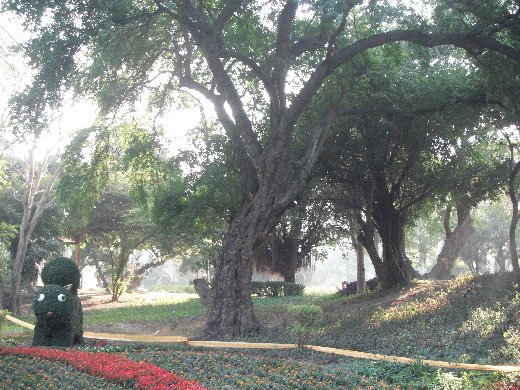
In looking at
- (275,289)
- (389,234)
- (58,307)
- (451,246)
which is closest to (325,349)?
(58,307)

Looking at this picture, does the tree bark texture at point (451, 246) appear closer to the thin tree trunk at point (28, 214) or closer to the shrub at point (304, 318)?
the shrub at point (304, 318)

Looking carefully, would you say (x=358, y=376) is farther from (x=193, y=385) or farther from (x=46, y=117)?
(x=46, y=117)

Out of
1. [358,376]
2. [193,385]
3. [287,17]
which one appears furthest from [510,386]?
[287,17]

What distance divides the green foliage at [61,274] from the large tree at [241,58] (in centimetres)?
315

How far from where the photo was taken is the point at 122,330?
18484 millimetres

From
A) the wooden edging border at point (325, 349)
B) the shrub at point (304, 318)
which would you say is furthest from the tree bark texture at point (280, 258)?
the shrub at point (304, 318)

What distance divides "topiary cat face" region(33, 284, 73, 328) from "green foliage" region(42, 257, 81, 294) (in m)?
0.34

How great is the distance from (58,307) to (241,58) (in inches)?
280

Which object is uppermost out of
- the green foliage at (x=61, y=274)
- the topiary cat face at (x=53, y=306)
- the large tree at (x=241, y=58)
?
the large tree at (x=241, y=58)

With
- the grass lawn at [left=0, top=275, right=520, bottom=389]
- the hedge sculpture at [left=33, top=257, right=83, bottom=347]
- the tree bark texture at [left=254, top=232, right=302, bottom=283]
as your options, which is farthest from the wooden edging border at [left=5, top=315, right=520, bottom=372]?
the tree bark texture at [left=254, top=232, right=302, bottom=283]

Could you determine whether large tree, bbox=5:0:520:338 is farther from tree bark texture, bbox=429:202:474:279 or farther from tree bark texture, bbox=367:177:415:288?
tree bark texture, bbox=429:202:474:279

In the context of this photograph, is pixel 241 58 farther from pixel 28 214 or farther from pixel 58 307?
pixel 28 214

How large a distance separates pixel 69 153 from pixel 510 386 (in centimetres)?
1416

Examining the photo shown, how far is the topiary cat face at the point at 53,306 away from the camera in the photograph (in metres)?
11.3
